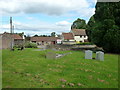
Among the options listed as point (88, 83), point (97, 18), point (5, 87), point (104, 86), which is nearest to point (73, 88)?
point (88, 83)

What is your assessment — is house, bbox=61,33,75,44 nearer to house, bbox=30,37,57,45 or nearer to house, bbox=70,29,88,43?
house, bbox=70,29,88,43

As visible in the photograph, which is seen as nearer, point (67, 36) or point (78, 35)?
point (78, 35)

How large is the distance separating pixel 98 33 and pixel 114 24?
310 cm

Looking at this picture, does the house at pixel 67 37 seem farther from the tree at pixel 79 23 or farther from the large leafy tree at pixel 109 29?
the large leafy tree at pixel 109 29

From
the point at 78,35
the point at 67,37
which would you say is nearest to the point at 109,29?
the point at 78,35

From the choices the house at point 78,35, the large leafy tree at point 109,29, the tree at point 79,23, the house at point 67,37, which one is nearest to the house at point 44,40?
the house at point 67,37

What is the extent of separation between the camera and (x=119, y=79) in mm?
8375

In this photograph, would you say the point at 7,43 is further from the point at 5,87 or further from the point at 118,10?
the point at 5,87

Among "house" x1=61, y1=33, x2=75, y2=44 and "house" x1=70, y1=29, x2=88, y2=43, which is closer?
"house" x1=70, y1=29, x2=88, y2=43

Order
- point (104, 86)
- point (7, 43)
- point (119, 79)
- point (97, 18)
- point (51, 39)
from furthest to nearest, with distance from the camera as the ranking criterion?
point (51, 39)
point (7, 43)
point (97, 18)
point (119, 79)
point (104, 86)

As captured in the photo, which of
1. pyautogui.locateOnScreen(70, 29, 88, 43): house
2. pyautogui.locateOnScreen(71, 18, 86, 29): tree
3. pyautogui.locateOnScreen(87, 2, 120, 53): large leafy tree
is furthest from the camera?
pyautogui.locateOnScreen(71, 18, 86, 29): tree

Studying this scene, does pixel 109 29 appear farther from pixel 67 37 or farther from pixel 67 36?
pixel 67 36

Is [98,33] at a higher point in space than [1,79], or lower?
higher

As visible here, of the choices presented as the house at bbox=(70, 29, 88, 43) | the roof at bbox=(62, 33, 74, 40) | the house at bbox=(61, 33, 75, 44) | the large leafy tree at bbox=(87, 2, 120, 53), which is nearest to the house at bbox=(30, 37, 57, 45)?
the house at bbox=(61, 33, 75, 44)
